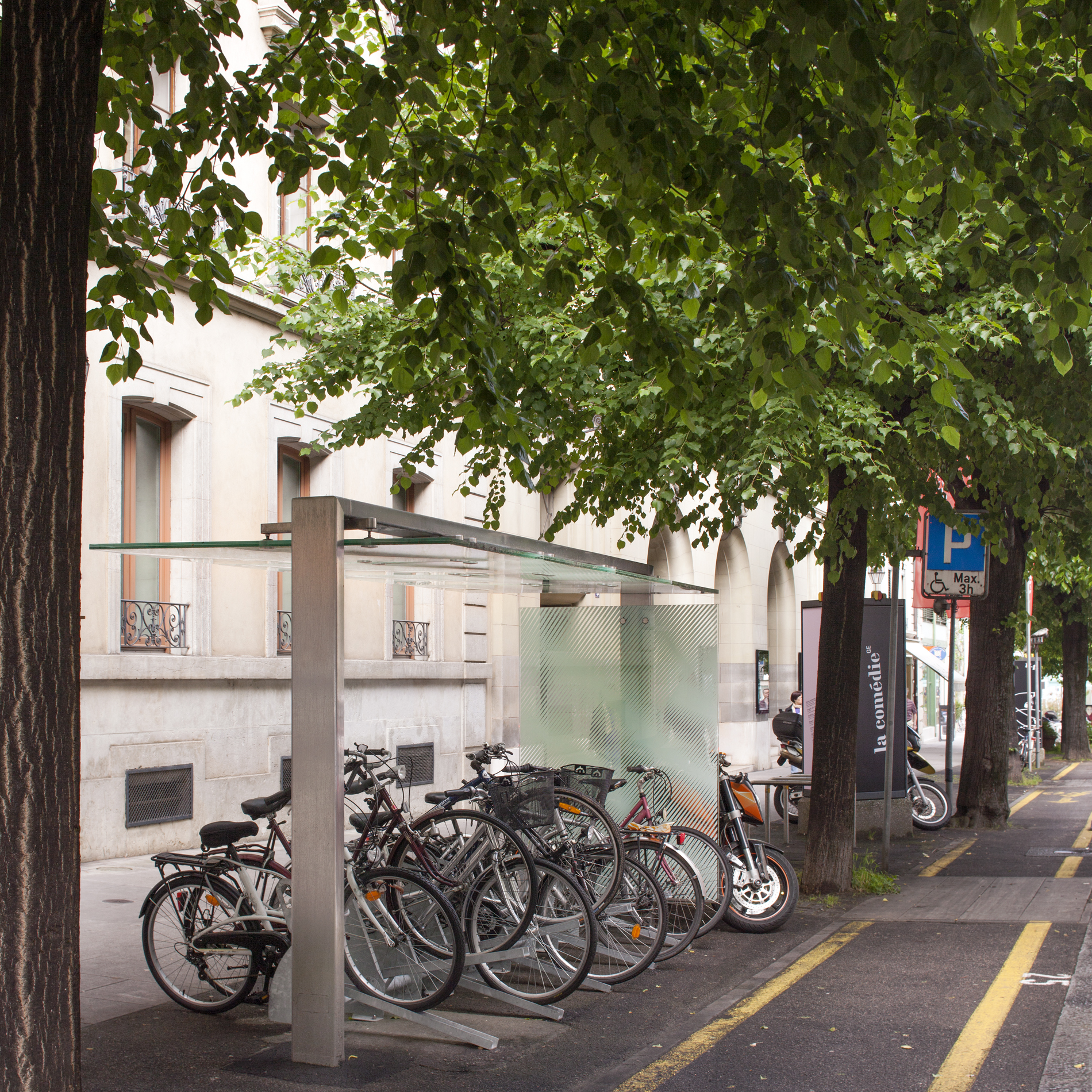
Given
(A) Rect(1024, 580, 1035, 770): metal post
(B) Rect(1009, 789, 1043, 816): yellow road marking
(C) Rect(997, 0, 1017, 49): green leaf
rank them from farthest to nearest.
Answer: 1. (A) Rect(1024, 580, 1035, 770): metal post
2. (B) Rect(1009, 789, 1043, 816): yellow road marking
3. (C) Rect(997, 0, 1017, 49): green leaf

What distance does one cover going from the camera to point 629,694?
9.05 m

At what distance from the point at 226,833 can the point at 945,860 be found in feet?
27.8

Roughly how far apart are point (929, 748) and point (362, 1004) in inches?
1390

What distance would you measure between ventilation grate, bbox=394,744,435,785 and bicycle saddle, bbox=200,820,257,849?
94cm

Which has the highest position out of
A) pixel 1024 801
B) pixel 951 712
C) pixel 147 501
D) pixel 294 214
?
pixel 294 214

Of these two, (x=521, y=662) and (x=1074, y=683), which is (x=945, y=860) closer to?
(x=521, y=662)

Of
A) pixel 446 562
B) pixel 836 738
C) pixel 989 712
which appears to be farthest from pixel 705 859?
pixel 989 712

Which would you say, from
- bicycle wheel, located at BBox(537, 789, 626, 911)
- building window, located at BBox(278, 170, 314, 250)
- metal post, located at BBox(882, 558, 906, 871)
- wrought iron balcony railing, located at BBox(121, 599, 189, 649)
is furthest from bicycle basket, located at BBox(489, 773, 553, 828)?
building window, located at BBox(278, 170, 314, 250)

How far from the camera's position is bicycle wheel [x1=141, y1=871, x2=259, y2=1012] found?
6.34 m

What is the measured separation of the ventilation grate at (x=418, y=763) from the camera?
23.6 ft

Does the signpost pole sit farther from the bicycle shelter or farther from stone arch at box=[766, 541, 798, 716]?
the bicycle shelter

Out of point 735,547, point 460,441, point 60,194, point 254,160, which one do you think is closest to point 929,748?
point 735,547

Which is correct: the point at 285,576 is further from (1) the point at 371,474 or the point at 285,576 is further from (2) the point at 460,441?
(2) the point at 460,441

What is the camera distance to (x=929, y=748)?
128ft
